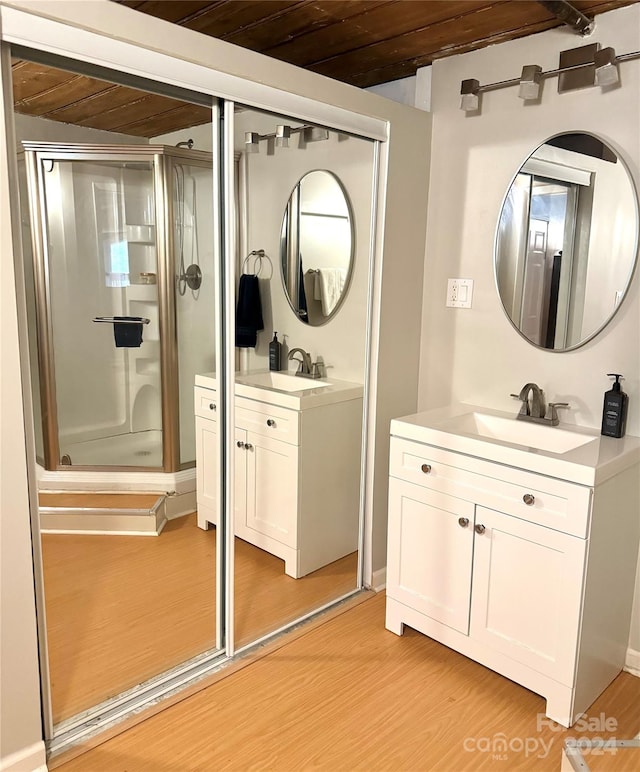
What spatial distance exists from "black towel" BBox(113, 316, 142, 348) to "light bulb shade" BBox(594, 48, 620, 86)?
1804 mm

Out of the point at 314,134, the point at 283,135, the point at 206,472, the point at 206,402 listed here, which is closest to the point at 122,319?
the point at 206,402

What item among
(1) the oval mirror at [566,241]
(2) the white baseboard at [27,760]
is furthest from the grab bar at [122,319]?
(1) the oval mirror at [566,241]

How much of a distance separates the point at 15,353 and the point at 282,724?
4.65 feet

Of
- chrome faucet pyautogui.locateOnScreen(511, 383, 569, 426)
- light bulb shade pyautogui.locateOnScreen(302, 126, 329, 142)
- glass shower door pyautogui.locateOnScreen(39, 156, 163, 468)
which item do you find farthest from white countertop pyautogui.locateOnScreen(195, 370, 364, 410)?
light bulb shade pyautogui.locateOnScreen(302, 126, 329, 142)

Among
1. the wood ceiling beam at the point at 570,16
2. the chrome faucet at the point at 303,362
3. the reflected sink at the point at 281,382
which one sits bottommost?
the reflected sink at the point at 281,382

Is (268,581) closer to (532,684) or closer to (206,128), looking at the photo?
(532,684)

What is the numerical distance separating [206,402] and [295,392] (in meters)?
0.39

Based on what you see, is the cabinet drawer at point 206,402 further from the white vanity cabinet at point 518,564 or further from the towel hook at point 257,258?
the white vanity cabinet at point 518,564

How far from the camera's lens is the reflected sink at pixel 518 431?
228 cm

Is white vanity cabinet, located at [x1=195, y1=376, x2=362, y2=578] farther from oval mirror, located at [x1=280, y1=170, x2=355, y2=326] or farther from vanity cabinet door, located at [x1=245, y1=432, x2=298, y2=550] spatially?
→ oval mirror, located at [x1=280, y1=170, x2=355, y2=326]

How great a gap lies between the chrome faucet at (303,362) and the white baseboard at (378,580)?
3.30 feet

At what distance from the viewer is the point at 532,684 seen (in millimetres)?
2082

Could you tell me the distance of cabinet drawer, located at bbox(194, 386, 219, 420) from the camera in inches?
87.6

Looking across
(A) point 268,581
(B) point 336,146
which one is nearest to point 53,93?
(B) point 336,146
